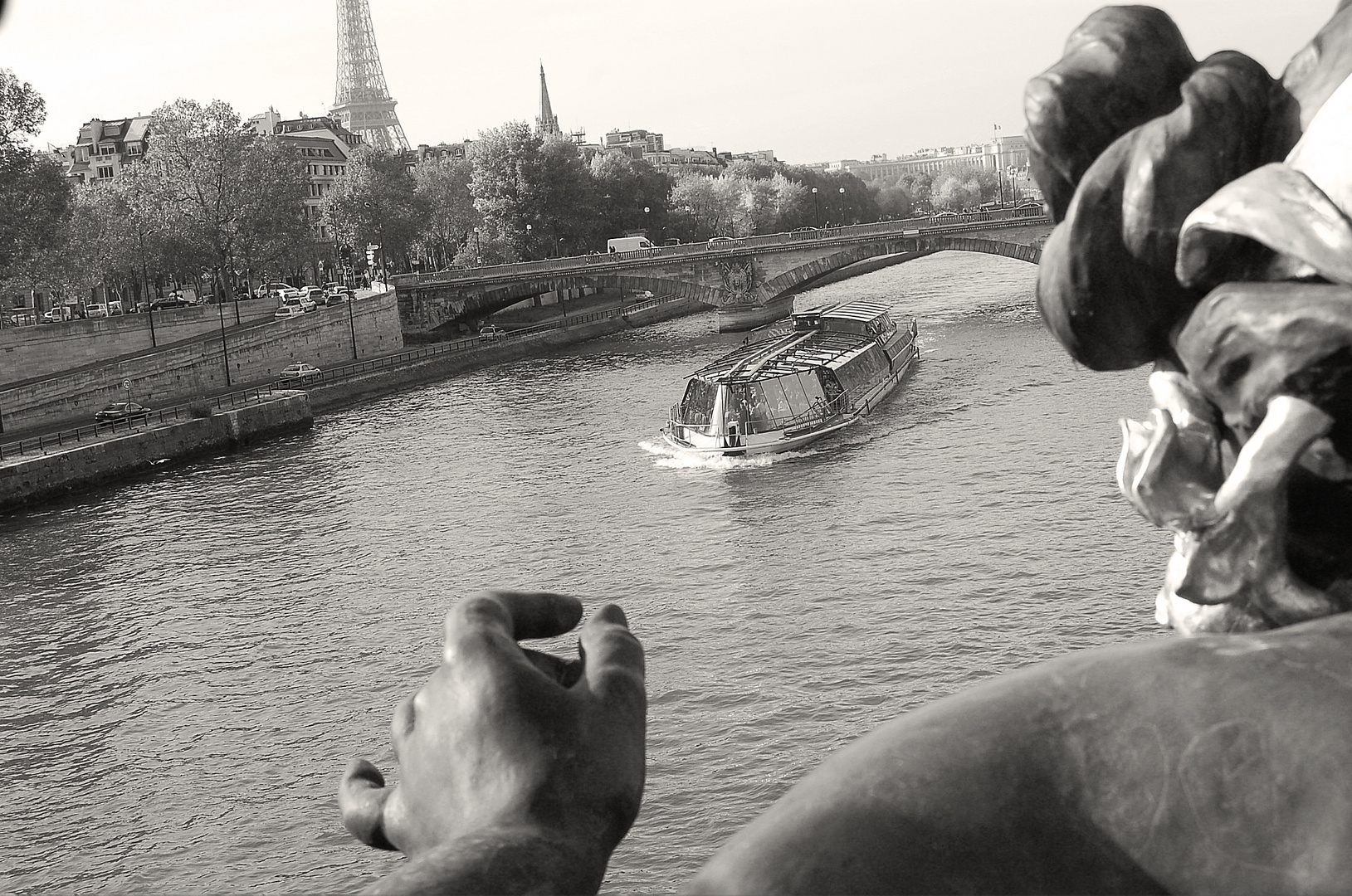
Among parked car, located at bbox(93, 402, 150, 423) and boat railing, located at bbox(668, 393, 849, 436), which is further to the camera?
parked car, located at bbox(93, 402, 150, 423)

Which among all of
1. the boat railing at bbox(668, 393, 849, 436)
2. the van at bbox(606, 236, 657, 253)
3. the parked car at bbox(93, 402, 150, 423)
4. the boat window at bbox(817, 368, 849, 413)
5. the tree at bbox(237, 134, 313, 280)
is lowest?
the boat railing at bbox(668, 393, 849, 436)

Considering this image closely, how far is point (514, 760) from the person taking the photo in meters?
1.47

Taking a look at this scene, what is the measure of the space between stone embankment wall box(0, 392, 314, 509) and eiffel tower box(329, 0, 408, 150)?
11132cm

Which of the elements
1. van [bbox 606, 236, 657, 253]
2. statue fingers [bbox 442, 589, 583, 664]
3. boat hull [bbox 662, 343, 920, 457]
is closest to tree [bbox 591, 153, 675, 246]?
van [bbox 606, 236, 657, 253]

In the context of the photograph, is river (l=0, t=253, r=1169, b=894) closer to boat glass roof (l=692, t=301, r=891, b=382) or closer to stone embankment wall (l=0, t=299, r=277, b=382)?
boat glass roof (l=692, t=301, r=891, b=382)

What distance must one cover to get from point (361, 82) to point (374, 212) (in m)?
88.7

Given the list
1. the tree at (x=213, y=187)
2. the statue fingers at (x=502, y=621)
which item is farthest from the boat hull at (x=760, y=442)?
the tree at (x=213, y=187)

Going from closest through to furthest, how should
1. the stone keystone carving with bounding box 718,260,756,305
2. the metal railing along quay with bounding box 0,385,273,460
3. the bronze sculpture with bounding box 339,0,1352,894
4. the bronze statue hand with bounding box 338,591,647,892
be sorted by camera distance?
the bronze sculpture with bounding box 339,0,1352,894, the bronze statue hand with bounding box 338,591,647,892, the metal railing along quay with bounding box 0,385,273,460, the stone keystone carving with bounding box 718,260,756,305

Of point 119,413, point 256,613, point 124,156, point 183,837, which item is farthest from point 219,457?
point 124,156

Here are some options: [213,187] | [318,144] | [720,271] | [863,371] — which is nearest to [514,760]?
[863,371]

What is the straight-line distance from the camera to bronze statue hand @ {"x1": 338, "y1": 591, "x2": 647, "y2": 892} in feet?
4.61

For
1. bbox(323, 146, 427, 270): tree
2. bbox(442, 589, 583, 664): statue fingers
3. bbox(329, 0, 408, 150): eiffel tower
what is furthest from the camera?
bbox(329, 0, 408, 150): eiffel tower

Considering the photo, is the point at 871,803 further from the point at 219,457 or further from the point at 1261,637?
the point at 219,457

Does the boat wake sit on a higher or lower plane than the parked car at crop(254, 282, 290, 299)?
lower
